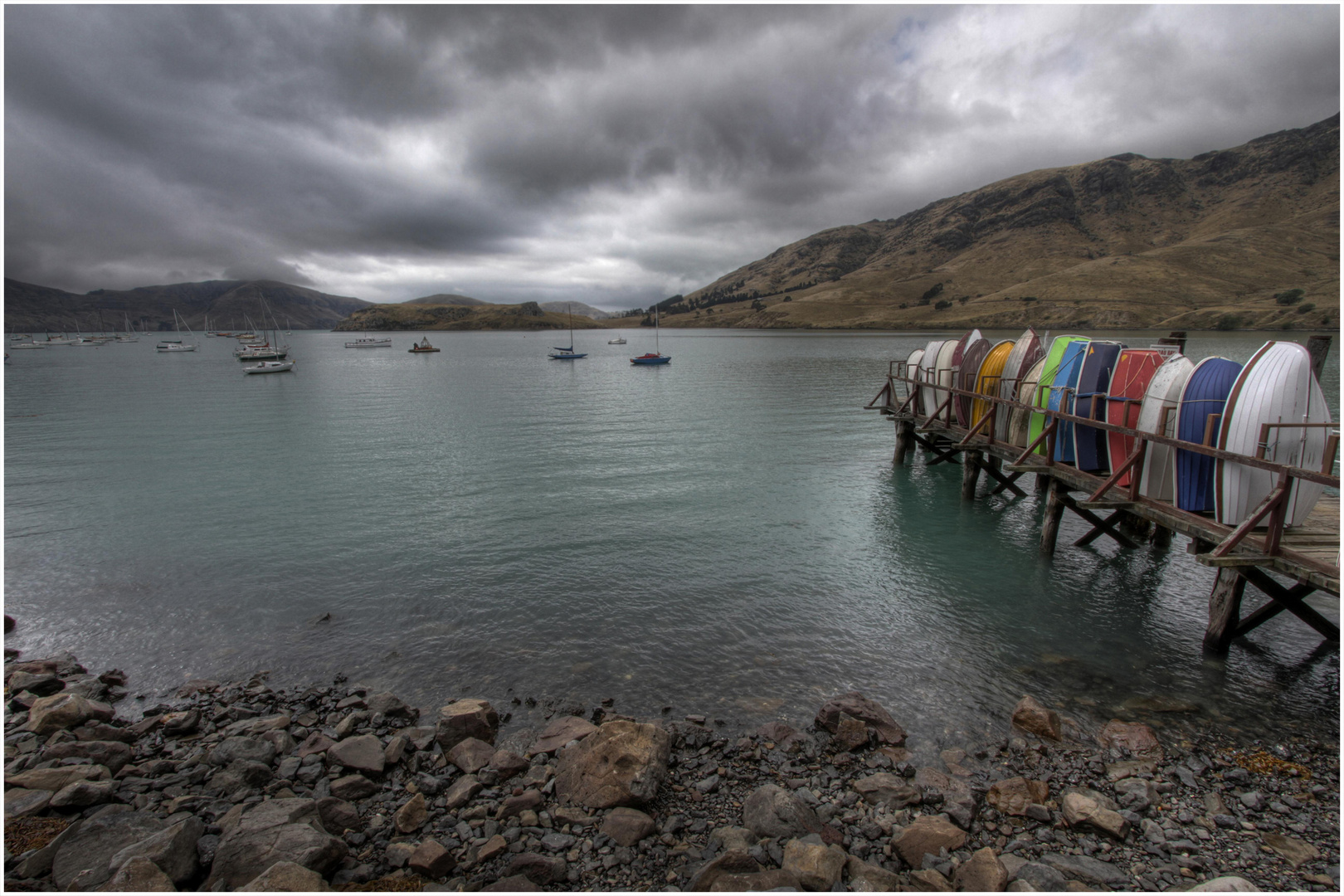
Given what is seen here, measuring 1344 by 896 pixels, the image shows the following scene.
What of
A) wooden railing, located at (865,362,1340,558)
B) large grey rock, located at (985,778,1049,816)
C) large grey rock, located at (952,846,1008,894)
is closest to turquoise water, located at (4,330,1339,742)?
large grey rock, located at (985,778,1049,816)

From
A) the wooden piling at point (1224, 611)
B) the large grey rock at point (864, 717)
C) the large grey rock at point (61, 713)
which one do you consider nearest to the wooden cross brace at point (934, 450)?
the wooden piling at point (1224, 611)

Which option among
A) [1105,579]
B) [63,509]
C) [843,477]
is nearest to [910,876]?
[1105,579]

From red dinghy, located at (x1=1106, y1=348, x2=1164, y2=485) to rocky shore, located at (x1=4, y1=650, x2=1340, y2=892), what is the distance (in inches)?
313

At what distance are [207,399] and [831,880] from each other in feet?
230

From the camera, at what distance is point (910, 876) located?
6605 mm

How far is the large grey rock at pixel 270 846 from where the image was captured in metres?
6.19

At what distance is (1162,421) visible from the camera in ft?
43.5

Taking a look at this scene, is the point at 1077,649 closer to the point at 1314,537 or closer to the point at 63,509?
the point at 1314,537

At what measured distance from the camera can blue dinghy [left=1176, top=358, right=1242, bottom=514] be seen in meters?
12.5

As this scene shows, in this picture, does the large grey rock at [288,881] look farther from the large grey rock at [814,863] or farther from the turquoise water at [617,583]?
the large grey rock at [814,863]

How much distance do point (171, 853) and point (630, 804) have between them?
16.2 ft

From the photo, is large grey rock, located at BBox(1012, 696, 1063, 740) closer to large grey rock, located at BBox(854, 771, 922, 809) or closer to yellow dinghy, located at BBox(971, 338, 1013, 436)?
large grey rock, located at BBox(854, 771, 922, 809)

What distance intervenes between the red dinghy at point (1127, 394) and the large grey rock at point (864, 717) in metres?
10.0

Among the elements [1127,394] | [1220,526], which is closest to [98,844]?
[1220,526]
